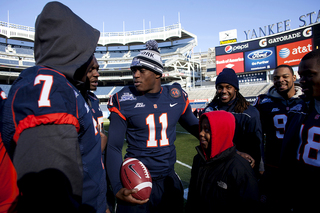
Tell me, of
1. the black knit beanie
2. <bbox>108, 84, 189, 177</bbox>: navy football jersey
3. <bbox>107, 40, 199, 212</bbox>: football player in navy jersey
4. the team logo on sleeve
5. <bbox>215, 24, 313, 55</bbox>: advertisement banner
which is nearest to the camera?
<bbox>107, 40, 199, 212</bbox>: football player in navy jersey

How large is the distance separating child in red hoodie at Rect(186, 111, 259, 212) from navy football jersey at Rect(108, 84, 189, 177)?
14.0 inches

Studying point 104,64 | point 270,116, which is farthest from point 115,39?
point 270,116

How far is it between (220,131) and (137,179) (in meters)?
0.97

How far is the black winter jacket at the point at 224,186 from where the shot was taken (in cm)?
163

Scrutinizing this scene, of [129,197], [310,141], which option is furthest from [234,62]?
[129,197]

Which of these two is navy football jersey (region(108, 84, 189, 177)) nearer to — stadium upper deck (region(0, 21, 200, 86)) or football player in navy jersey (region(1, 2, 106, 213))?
football player in navy jersey (region(1, 2, 106, 213))

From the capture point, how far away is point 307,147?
1829mm

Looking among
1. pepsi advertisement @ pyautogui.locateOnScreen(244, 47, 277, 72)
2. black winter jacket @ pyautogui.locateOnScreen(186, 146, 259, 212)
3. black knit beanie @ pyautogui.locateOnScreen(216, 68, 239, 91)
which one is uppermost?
pepsi advertisement @ pyautogui.locateOnScreen(244, 47, 277, 72)

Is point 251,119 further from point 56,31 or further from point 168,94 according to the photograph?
point 56,31

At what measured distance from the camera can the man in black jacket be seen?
2.78m

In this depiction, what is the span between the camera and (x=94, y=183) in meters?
0.98

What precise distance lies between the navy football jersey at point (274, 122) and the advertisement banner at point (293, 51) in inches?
827

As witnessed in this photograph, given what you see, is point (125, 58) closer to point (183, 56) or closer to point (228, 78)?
point (183, 56)

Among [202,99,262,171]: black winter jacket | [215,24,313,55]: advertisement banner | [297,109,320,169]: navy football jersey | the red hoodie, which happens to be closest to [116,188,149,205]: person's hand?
the red hoodie
